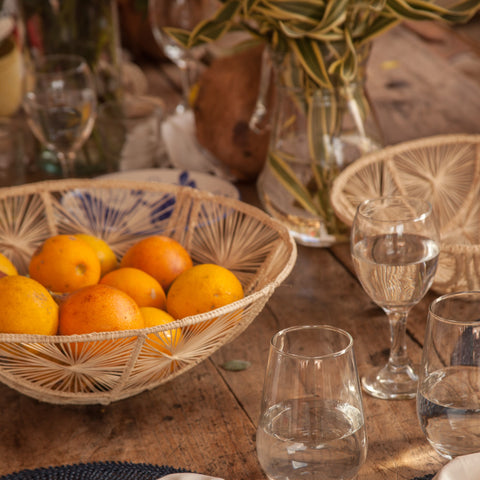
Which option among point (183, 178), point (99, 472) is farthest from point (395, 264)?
point (183, 178)

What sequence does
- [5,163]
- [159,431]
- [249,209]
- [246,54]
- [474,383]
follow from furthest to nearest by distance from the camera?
1. [5,163]
2. [246,54]
3. [249,209]
4. [159,431]
5. [474,383]

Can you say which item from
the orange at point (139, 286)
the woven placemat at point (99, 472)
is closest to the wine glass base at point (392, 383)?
the woven placemat at point (99, 472)

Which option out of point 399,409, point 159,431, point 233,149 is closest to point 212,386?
point 159,431

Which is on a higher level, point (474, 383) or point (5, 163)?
point (474, 383)

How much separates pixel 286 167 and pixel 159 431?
1.51ft

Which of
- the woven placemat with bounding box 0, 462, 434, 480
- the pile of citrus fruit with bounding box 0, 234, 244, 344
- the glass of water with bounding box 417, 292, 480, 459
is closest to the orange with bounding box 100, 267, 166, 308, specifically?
the pile of citrus fruit with bounding box 0, 234, 244, 344

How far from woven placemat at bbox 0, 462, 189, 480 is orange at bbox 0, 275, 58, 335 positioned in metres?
0.12

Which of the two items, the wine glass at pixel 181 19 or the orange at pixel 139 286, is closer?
the orange at pixel 139 286

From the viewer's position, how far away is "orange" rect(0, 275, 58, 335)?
0.66 m

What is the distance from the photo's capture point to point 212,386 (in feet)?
2.48

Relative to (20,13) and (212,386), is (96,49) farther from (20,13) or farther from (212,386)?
(212,386)

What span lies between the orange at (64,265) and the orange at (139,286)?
0.08 feet

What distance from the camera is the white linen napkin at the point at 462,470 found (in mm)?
520

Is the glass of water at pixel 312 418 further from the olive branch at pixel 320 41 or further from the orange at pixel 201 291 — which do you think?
the olive branch at pixel 320 41
